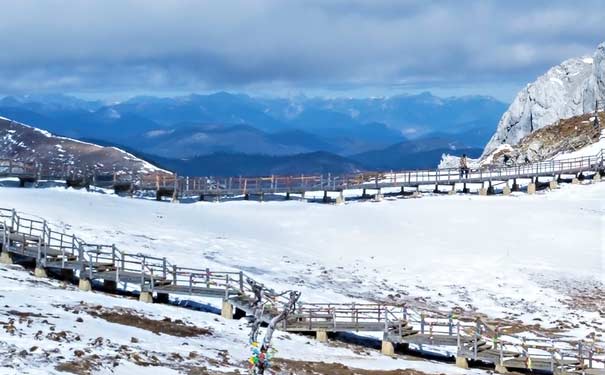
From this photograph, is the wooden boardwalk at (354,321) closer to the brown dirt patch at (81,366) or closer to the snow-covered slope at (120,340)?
the snow-covered slope at (120,340)

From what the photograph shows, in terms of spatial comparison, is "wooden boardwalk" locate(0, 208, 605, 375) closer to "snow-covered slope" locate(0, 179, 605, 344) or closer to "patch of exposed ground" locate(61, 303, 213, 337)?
"patch of exposed ground" locate(61, 303, 213, 337)

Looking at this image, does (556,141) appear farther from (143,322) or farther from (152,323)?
(143,322)

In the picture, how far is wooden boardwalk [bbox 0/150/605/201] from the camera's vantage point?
7269cm

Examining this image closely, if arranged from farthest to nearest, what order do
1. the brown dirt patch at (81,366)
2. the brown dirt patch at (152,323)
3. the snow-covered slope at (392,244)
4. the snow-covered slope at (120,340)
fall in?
1. the snow-covered slope at (392,244)
2. the brown dirt patch at (152,323)
3. the snow-covered slope at (120,340)
4. the brown dirt patch at (81,366)

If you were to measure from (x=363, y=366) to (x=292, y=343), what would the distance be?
12.5ft

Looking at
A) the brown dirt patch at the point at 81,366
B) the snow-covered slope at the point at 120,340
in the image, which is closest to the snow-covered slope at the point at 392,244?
the snow-covered slope at the point at 120,340

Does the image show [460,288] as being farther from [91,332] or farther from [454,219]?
[91,332]

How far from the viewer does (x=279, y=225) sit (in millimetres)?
63562

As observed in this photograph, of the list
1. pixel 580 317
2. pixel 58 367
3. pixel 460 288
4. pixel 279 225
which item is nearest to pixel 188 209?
pixel 279 225

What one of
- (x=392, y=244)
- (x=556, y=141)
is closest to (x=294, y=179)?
(x=392, y=244)

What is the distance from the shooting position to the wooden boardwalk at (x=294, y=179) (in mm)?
72688

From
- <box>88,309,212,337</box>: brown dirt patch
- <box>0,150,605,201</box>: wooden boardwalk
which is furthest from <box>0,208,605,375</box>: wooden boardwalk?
<box>0,150,605,201</box>: wooden boardwalk

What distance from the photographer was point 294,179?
79875 mm

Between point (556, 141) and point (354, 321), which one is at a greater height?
point (556, 141)
